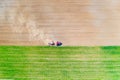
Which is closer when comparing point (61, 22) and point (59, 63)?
point (59, 63)

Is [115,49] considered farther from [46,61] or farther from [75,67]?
[46,61]

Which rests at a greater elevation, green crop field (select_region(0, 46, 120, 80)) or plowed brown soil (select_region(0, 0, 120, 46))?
plowed brown soil (select_region(0, 0, 120, 46))

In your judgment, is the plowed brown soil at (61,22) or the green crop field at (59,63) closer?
the green crop field at (59,63)

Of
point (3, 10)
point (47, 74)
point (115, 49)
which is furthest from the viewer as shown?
point (3, 10)

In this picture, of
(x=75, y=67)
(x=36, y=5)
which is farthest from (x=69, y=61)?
(x=36, y=5)

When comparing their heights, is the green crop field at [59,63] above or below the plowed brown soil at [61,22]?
below

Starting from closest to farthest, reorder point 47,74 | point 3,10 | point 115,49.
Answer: point 47,74, point 115,49, point 3,10

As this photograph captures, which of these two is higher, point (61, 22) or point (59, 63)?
point (61, 22)

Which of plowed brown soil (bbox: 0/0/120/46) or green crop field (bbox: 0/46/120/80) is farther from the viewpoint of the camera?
plowed brown soil (bbox: 0/0/120/46)
